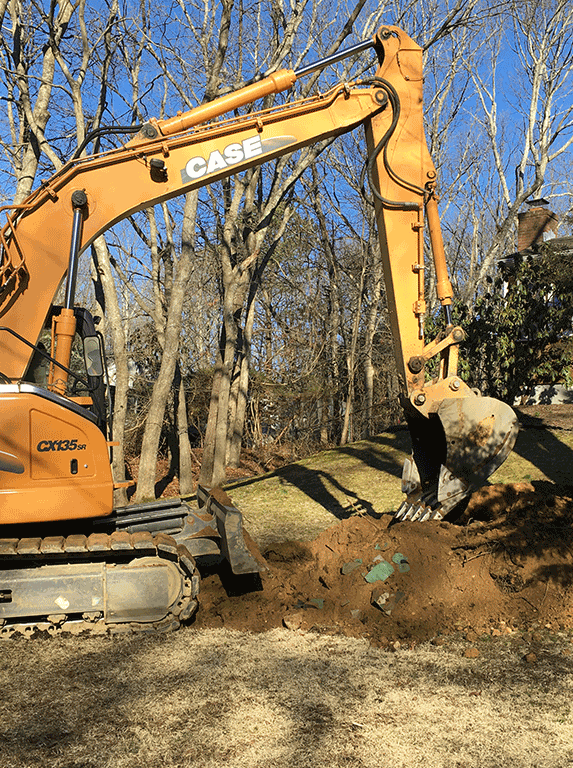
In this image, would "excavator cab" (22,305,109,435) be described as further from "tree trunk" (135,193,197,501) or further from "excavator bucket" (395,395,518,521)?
"tree trunk" (135,193,197,501)

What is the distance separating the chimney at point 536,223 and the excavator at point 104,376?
55.0ft

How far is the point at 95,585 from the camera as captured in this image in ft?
17.2

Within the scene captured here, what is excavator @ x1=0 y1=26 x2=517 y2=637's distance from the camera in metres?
5.15

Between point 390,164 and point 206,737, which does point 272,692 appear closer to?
point 206,737

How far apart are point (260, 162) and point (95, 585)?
13.1 feet

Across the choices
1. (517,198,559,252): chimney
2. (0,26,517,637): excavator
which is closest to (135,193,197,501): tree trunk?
(0,26,517,637): excavator

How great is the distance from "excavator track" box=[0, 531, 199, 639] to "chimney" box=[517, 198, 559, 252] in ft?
64.2

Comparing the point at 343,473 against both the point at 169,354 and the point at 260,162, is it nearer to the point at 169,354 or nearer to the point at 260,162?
the point at 169,354

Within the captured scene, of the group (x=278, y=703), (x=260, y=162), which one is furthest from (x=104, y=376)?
(x=278, y=703)

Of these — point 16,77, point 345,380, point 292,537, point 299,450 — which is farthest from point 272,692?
point 345,380

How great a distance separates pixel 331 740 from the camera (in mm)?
3713

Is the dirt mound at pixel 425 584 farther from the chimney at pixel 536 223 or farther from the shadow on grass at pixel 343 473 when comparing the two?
the chimney at pixel 536 223

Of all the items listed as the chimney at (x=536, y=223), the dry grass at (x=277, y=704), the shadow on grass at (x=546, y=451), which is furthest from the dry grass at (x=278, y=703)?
the chimney at (x=536, y=223)

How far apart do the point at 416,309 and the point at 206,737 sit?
4176 millimetres
